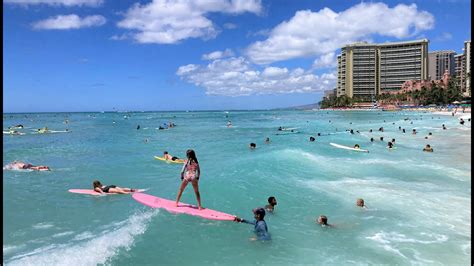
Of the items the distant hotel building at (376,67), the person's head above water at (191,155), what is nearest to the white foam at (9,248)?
the person's head above water at (191,155)

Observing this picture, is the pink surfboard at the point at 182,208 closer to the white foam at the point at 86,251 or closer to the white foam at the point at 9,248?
the white foam at the point at 86,251

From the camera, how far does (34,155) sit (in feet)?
98.2

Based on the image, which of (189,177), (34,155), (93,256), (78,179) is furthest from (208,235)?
(34,155)

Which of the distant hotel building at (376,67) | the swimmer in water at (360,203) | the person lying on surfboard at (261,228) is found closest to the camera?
the person lying on surfboard at (261,228)

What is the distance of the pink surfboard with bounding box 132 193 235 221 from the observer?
11672 mm

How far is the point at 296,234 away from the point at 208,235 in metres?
2.43

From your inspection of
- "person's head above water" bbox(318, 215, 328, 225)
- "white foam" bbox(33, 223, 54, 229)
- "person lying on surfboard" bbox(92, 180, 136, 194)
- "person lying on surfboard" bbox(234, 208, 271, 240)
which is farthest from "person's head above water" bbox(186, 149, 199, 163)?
"person lying on surfboard" bbox(92, 180, 136, 194)

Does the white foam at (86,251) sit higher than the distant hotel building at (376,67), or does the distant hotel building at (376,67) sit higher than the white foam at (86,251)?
the distant hotel building at (376,67)

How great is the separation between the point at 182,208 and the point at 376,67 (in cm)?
19156

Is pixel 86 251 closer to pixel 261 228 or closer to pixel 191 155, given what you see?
pixel 191 155

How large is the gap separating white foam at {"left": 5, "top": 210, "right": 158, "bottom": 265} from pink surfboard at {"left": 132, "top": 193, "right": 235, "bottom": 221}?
1.65 metres

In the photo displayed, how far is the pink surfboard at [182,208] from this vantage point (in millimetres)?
11672

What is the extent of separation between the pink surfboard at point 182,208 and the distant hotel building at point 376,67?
185312 millimetres

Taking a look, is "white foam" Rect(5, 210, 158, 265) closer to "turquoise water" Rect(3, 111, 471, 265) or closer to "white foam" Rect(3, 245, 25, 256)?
"turquoise water" Rect(3, 111, 471, 265)
